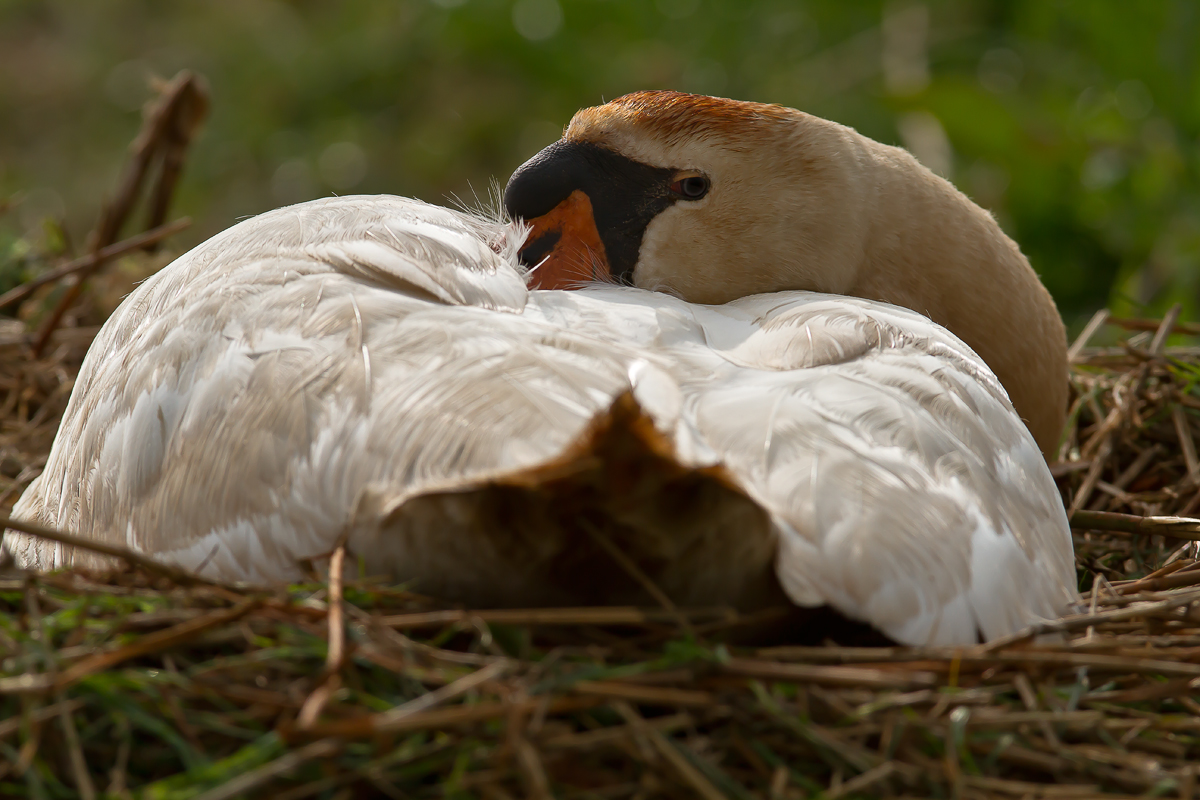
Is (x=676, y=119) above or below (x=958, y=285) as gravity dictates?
above

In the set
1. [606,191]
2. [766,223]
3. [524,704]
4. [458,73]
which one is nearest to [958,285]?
[766,223]

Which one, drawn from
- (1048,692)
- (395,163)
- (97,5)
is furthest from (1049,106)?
(97,5)

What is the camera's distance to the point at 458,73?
714 centimetres

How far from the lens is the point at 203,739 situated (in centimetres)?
125

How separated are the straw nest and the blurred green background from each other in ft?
13.2

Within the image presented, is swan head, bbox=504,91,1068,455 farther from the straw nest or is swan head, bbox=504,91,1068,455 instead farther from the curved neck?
the straw nest

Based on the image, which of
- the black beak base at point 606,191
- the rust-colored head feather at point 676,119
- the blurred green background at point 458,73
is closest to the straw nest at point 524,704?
the black beak base at point 606,191

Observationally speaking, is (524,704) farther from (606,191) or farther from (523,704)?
(606,191)

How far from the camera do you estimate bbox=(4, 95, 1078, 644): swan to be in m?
1.25

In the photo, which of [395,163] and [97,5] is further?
[97,5]

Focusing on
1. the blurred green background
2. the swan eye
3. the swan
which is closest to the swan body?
the swan

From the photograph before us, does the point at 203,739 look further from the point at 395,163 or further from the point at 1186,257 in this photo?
the point at 395,163

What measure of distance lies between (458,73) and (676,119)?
533 cm

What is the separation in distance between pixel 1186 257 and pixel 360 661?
12.9ft
